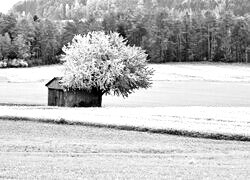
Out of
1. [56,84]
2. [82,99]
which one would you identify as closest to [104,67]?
[82,99]

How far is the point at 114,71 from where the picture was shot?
4822cm

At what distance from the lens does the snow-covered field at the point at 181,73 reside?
86938mm

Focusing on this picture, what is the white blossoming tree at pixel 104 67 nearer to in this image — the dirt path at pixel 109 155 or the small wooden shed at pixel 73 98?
the small wooden shed at pixel 73 98

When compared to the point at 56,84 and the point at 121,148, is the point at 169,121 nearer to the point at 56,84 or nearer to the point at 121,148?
the point at 121,148

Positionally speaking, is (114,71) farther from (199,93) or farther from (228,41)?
(228,41)

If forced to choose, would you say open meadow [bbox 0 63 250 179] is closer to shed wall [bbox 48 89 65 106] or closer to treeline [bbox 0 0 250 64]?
shed wall [bbox 48 89 65 106]

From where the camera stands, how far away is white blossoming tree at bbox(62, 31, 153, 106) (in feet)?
160

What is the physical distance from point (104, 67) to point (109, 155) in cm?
2951

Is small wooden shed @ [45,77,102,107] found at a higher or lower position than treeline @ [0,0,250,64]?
lower

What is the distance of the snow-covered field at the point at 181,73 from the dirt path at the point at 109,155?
2237 inches

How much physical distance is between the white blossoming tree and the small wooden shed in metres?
0.56

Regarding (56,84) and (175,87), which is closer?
(56,84)

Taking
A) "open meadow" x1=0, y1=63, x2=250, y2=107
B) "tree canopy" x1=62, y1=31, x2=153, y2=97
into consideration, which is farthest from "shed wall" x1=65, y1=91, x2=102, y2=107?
"open meadow" x1=0, y1=63, x2=250, y2=107

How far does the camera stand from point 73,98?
166ft
